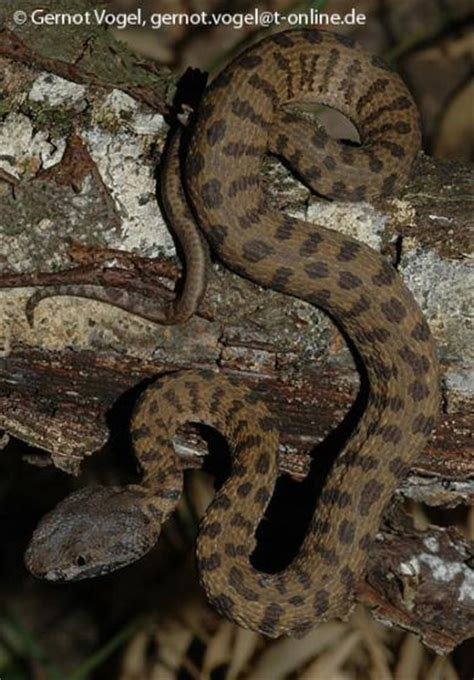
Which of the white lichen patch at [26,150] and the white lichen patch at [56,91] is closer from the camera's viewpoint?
the white lichen patch at [26,150]

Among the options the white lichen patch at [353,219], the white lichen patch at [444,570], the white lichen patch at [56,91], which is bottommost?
the white lichen patch at [444,570]

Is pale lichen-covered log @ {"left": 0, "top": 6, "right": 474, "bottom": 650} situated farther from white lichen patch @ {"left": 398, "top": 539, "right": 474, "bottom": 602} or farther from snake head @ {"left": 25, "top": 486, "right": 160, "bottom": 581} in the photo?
snake head @ {"left": 25, "top": 486, "right": 160, "bottom": 581}

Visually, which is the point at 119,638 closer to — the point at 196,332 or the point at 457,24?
the point at 196,332

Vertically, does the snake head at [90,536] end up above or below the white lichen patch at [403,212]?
below

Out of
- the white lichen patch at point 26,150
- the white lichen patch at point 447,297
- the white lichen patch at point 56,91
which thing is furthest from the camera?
the white lichen patch at point 56,91

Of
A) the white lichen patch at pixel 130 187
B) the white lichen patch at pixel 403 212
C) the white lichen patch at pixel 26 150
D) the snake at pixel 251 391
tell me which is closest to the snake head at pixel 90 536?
the snake at pixel 251 391

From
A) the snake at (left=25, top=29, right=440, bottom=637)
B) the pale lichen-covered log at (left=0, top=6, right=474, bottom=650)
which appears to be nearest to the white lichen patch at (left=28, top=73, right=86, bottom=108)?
the pale lichen-covered log at (left=0, top=6, right=474, bottom=650)

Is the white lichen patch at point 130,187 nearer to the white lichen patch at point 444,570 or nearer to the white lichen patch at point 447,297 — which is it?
the white lichen patch at point 447,297
